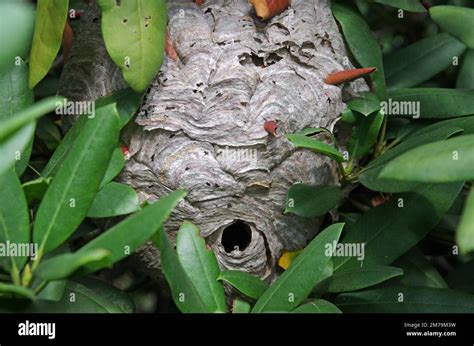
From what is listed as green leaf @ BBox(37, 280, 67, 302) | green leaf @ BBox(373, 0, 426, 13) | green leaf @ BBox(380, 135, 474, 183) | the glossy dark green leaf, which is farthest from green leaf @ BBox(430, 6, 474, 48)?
the glossy dark green leaf

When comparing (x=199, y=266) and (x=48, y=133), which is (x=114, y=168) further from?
(x=48, y=133)

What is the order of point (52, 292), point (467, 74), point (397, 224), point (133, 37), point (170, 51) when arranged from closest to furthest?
point (52, 292) < point (133, 37) < point (397, 224) < point (170, 51) < point (467, 74)

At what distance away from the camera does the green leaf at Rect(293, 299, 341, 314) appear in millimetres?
1494

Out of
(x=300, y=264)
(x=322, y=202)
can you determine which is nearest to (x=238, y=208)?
(x=322, y=202)

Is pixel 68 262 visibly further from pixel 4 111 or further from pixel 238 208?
pixel 238 208

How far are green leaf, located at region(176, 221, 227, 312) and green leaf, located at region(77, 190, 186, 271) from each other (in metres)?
0.36

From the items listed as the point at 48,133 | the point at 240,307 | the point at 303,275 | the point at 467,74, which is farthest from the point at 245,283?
the point at 467,74

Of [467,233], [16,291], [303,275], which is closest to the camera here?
[467,233]

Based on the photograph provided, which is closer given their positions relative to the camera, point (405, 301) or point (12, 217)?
point (12, 217)

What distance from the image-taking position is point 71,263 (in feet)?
3.57

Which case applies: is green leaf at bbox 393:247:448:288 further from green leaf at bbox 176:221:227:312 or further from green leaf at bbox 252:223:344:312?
green leaf at bbox 176:221:227:312

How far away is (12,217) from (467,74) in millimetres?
1366

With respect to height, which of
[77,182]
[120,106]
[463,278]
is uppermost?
[120,106]

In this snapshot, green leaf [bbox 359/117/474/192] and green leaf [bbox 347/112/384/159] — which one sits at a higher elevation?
green leaf [bbox 347/112/384/159]
